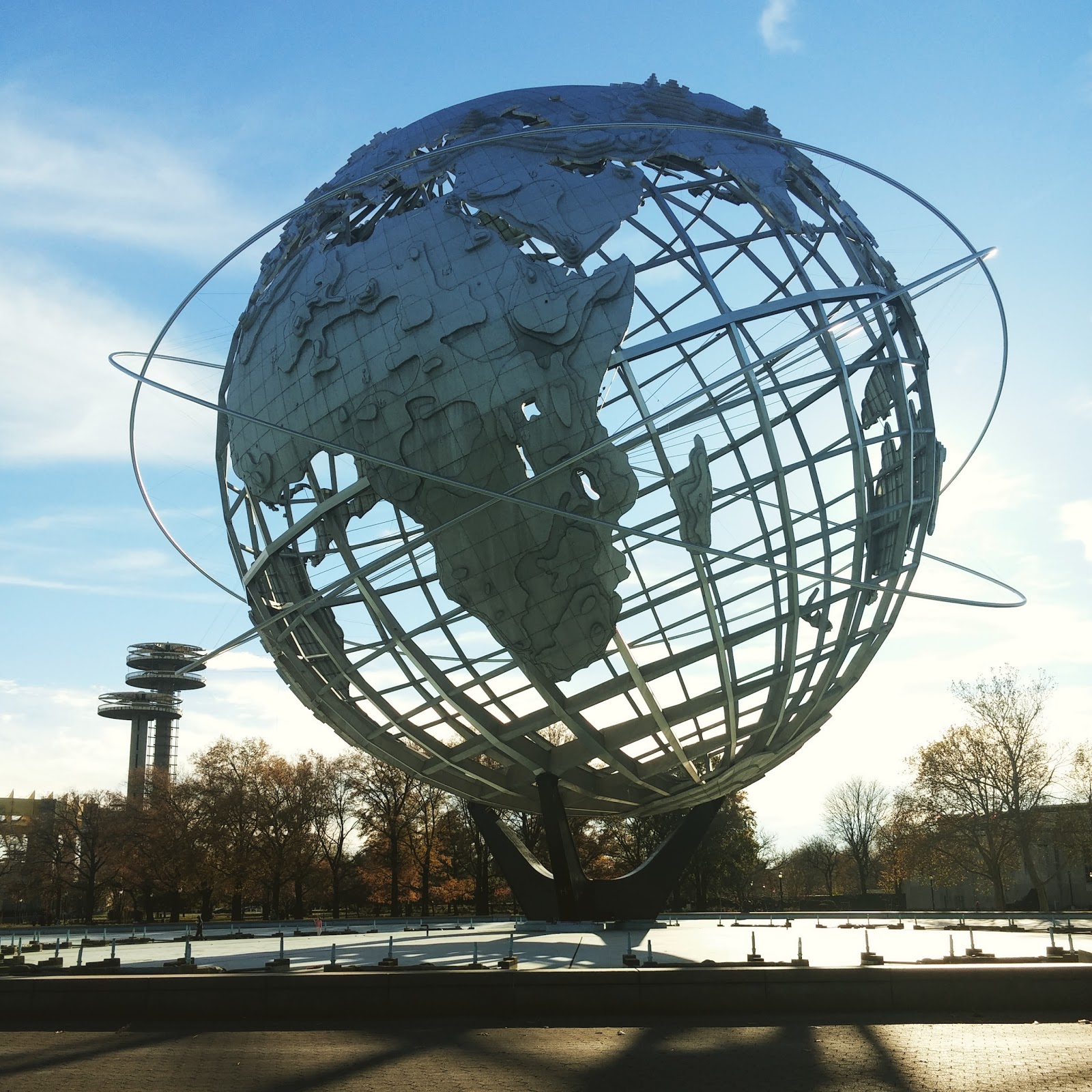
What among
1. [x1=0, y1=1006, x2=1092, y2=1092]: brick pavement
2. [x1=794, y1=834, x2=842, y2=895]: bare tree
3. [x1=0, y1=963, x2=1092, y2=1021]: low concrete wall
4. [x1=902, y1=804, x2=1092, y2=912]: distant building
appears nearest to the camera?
[x1=0, y1=1006, x2=1092, y2=1092]: brick pavement

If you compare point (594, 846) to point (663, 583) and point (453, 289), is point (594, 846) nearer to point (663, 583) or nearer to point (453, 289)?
point (663, 583)

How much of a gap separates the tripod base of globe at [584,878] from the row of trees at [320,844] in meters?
17.0

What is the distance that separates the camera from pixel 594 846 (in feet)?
110

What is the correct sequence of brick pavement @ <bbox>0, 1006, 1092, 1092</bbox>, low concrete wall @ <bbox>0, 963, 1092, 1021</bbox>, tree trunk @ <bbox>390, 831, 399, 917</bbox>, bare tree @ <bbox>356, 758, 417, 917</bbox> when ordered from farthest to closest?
bare tree @ <bbox>356, 758, 417, 917</bbox>, tree trunk @ <bbox>390, 831, 399, 917</bbox>, low concrete wall @ <bbox>0, 963, 1092, 1021</bbox>, brick pavement @ <bbox>0, 1006, 1092, 1092</bbox>

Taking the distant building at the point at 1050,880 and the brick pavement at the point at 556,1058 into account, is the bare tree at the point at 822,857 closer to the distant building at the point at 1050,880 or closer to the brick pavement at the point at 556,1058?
the distant building at the point at 1050,880

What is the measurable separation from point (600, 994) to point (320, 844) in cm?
2989

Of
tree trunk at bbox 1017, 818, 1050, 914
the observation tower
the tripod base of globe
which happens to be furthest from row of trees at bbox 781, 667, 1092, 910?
the observation tower

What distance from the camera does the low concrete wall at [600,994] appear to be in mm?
8531

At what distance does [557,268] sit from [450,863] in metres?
30.6

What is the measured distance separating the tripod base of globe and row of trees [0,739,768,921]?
1701cm

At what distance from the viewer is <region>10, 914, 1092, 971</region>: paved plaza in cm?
1126

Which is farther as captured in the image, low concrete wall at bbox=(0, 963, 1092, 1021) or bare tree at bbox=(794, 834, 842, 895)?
bare tree at bbox=(794, 834, 842, 895)

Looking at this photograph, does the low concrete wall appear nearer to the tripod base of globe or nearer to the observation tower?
the tripod base of globe

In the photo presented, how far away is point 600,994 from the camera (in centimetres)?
852
